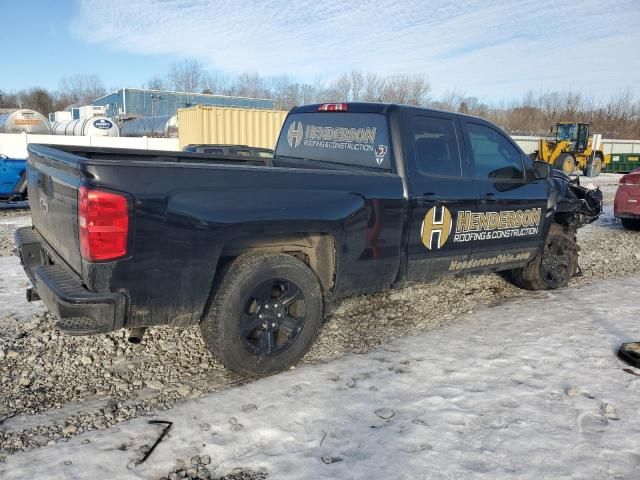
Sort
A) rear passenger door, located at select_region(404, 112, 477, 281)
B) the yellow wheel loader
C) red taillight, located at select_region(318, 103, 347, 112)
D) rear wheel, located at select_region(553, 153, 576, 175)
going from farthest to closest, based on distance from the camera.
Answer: the yellow wheel loader
rear wheel, located at select_region(553, 153, 576, 175)
red taillight, located at select_region(318, 103, 347, 112)
rear passenger door, located at select_region(404, 112, 477, 281)

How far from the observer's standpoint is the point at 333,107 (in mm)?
4629

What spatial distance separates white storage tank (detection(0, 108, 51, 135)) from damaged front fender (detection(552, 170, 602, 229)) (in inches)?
1388

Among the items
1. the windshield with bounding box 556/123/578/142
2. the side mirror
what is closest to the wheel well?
the side mirror

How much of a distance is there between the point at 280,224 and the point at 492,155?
2.58 metres

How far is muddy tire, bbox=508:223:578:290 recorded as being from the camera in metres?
5.57

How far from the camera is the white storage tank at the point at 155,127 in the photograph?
29078 mm

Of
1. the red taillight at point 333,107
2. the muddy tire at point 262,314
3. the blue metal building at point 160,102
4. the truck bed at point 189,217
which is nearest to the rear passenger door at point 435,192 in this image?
the truck bed at point 189,217

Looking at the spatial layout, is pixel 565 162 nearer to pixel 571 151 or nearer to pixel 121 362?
pixel 571 151

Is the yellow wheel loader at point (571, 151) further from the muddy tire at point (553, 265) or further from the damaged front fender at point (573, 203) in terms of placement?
the muddy tire at point (553, 265)

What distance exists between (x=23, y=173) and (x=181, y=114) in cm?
817

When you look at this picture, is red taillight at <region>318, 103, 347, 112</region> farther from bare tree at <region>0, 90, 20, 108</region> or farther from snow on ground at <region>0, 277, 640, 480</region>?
bare tree at <region>0, 90, 20, 108</region>

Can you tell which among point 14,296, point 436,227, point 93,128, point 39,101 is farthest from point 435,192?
point 39,101

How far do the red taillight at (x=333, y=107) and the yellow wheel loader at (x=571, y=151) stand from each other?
21.9 m

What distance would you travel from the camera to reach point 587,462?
102 inches
